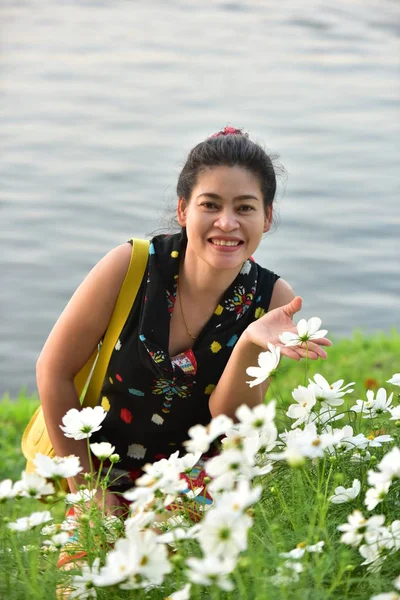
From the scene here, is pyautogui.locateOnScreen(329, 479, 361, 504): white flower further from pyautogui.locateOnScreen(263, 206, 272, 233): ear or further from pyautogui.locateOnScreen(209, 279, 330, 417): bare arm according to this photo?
pyautogui.locateOnScreen(263, 206, 272, 233): ear

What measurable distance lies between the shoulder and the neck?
13cm

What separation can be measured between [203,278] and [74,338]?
0.34 metres

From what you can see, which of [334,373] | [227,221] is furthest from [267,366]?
[334,373]

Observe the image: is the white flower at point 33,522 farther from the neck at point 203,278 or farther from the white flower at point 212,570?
the neck at point 203,278

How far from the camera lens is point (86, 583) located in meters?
1.21

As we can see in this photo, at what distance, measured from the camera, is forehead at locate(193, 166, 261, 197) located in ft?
7.02

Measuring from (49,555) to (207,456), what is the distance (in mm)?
914

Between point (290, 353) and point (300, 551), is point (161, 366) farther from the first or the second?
point (300, 551)

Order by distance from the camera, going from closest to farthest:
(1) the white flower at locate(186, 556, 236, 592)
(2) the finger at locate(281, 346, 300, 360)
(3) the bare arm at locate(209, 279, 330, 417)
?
(1) the white flower at locate(186, 556, 236, 592), (2) the finger at locate(281, 346, 300, 360), (3) the bare arm at locate(209, 279, 330, 417)

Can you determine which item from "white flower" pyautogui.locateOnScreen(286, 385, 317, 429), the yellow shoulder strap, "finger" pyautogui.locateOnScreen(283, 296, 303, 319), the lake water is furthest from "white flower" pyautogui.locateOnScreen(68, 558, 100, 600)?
the lake water

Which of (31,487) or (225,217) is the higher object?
(225,217)

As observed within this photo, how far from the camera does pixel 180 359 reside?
2252mm

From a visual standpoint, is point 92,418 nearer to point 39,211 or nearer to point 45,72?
point 39,211

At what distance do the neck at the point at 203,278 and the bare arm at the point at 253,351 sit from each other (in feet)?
0.48
